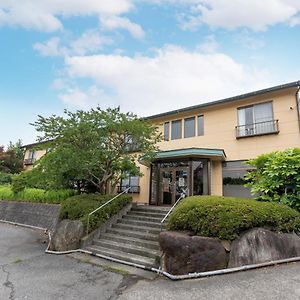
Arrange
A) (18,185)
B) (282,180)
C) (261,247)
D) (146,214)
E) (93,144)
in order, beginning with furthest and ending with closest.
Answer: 1. (18,185)
2. (93,144)
3. (146,214)
4. (282,180)
5. (261,247)

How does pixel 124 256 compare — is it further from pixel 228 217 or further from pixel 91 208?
pixel 228 217

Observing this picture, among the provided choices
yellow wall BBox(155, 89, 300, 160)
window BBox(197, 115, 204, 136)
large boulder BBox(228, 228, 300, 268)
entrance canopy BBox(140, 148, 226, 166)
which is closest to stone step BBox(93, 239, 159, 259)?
large boulder BBox(228, 228, 300, 268)

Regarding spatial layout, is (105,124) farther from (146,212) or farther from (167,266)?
(167,266)

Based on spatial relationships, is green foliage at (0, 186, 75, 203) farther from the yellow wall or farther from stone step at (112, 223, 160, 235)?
the yellow wall

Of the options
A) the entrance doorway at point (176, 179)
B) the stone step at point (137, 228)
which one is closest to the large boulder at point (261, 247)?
the stone step at point (137, 228)

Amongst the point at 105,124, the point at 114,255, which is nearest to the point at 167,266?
the point at 114,255

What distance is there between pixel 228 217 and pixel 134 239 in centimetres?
342

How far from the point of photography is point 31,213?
13.9m

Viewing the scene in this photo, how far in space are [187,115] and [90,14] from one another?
27.6 feet

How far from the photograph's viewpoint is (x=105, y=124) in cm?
1019

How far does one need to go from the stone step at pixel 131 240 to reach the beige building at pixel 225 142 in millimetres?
5369

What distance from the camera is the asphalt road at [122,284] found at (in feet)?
14.1

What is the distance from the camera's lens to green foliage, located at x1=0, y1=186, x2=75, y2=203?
44.3ft

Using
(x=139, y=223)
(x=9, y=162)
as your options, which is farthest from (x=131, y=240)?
(x=9, y=162)
